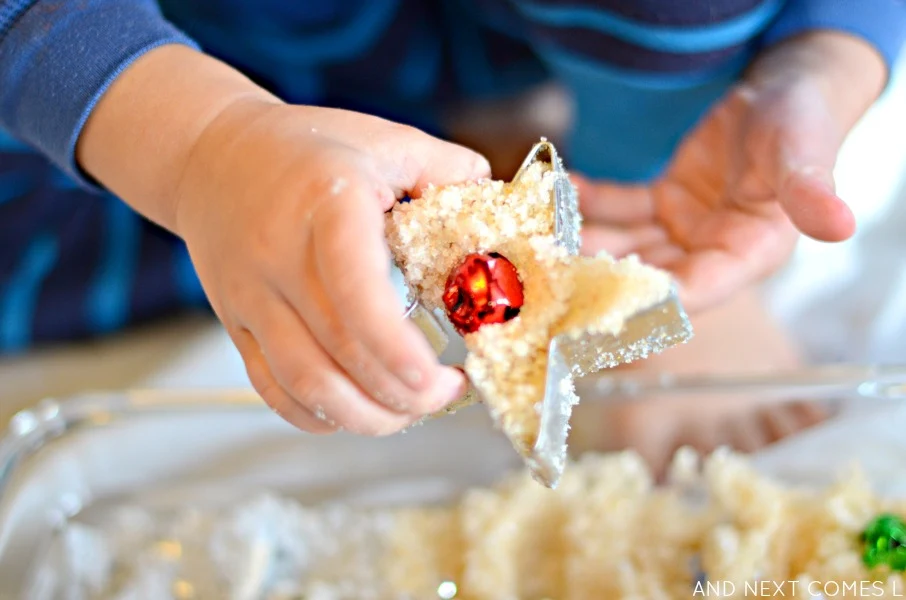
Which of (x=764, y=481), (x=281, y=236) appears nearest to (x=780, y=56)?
(x=764, y=481)

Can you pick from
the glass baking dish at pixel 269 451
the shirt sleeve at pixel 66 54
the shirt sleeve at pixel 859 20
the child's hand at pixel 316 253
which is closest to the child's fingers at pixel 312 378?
the child's hand at pixel 316 253

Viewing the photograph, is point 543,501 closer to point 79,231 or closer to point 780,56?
point 780,56

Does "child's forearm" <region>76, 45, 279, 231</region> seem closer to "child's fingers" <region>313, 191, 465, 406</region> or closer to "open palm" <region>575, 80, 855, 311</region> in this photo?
"child's fingers" <region>313, 191, 465, 406</region>

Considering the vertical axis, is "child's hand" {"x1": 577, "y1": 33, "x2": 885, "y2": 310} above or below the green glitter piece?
above

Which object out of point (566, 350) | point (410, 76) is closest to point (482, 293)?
point (566, 350)

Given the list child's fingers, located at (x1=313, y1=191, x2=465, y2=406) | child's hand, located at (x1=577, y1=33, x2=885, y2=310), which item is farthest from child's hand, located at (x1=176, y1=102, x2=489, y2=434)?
child's hand, located at (x1=577, y1=33, x2=885, y2=310)

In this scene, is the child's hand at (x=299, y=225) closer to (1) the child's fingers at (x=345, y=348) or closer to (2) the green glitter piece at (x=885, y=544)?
(1) the child's fingers at (x=345, y=348)

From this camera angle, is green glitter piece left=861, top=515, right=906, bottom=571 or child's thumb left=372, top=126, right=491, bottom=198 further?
green glitter piece left=861, top=515, right=906, bottom=571

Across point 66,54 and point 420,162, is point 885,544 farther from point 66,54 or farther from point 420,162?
point 66,54
